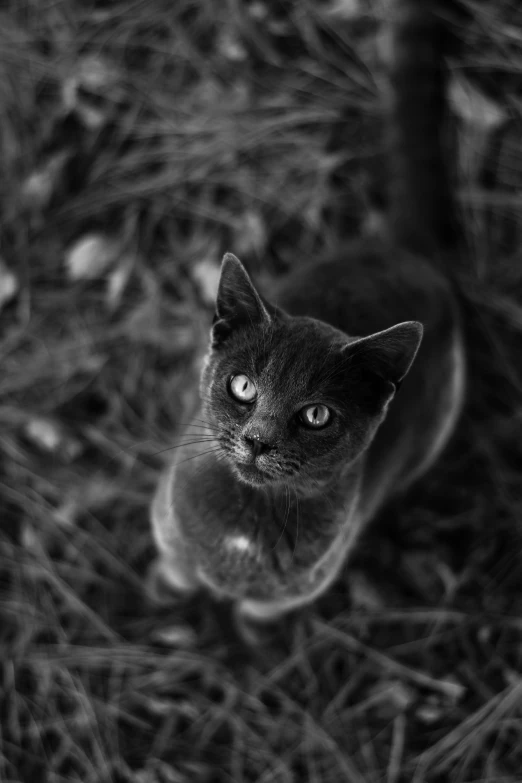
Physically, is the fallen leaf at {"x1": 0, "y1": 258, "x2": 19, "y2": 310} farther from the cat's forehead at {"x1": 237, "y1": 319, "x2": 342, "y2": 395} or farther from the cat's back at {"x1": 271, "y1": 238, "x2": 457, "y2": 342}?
the cat's forehead at {"x1": 237, "y1": 319, "x2": 342, "y2": 395}

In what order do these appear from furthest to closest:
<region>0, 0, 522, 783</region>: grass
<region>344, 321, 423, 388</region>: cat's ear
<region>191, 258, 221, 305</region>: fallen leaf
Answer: <region>191, 258, 221, 305</region>: fallen leaf → <region>0, 0, 522, 783</region>: grass → <region>344, 321, 423, 388</region>: cat's ear

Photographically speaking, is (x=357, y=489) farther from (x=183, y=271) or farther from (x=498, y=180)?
(x=498, y=180)

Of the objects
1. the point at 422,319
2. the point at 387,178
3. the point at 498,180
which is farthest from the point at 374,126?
the point at 422,319

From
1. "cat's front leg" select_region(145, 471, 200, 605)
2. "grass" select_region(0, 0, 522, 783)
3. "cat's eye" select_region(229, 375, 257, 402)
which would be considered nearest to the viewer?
"cat's eye" select_region(229, 375, 257, 402)

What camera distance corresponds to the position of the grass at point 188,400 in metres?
2.44

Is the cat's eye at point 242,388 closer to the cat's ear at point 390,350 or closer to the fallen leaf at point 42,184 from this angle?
the cat's ear at point 390,350

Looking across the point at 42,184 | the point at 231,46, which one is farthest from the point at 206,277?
the point at 231,46

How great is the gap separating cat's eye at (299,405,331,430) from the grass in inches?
47.1

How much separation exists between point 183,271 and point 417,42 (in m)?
1.28

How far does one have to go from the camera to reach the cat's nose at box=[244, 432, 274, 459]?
1513 millimetres

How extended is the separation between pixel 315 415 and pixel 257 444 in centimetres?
17

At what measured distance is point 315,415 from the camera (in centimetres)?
160

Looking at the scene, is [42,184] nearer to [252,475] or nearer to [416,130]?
[416,130]

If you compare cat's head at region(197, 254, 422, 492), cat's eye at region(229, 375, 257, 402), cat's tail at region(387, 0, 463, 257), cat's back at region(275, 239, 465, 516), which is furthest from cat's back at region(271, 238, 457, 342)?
cat's eye at region(229, 375, 257, 402)
